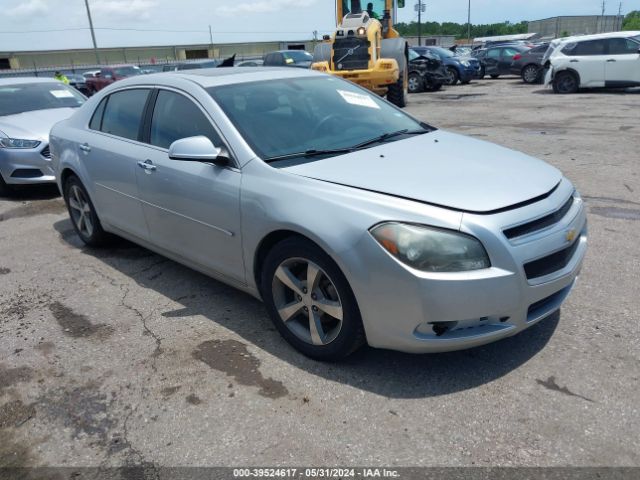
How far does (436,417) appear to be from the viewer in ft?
8.86

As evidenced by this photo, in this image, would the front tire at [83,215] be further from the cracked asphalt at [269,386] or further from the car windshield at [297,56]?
the car windshield at [297,56]

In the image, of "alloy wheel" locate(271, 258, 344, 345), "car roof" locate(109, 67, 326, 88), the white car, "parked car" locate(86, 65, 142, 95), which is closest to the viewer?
"alloy wheel" locate(271, 258, 344, 345)

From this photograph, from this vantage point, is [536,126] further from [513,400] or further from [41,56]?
[41,56]

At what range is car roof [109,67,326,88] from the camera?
394cm

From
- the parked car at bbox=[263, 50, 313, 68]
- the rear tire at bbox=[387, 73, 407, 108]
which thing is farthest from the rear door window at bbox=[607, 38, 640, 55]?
the parked car at bbox=[263, 50, 313, 68]

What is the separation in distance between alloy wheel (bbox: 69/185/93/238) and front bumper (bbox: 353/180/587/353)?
3410 millimetres

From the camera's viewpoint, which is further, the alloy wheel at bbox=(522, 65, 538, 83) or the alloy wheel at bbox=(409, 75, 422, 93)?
the alloy wheel at bbox=(522, 65, 538, 83)

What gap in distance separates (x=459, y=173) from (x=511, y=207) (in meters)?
0.43

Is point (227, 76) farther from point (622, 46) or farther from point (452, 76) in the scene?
point (452, 76)

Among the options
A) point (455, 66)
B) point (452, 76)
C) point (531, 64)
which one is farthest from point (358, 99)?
point (531, 64)

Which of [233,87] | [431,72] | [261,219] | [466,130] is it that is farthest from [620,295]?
[431,72]

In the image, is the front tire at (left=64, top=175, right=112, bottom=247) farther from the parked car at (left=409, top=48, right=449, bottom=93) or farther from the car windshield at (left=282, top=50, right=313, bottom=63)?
the parked car at (left=409, top=48, right=449, bottom=93)

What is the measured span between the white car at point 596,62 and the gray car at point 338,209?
1507 centimetres

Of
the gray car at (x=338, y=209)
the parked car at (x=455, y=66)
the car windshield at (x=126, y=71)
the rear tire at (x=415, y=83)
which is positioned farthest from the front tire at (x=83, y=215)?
the car windshield at (x=126, y=71)
